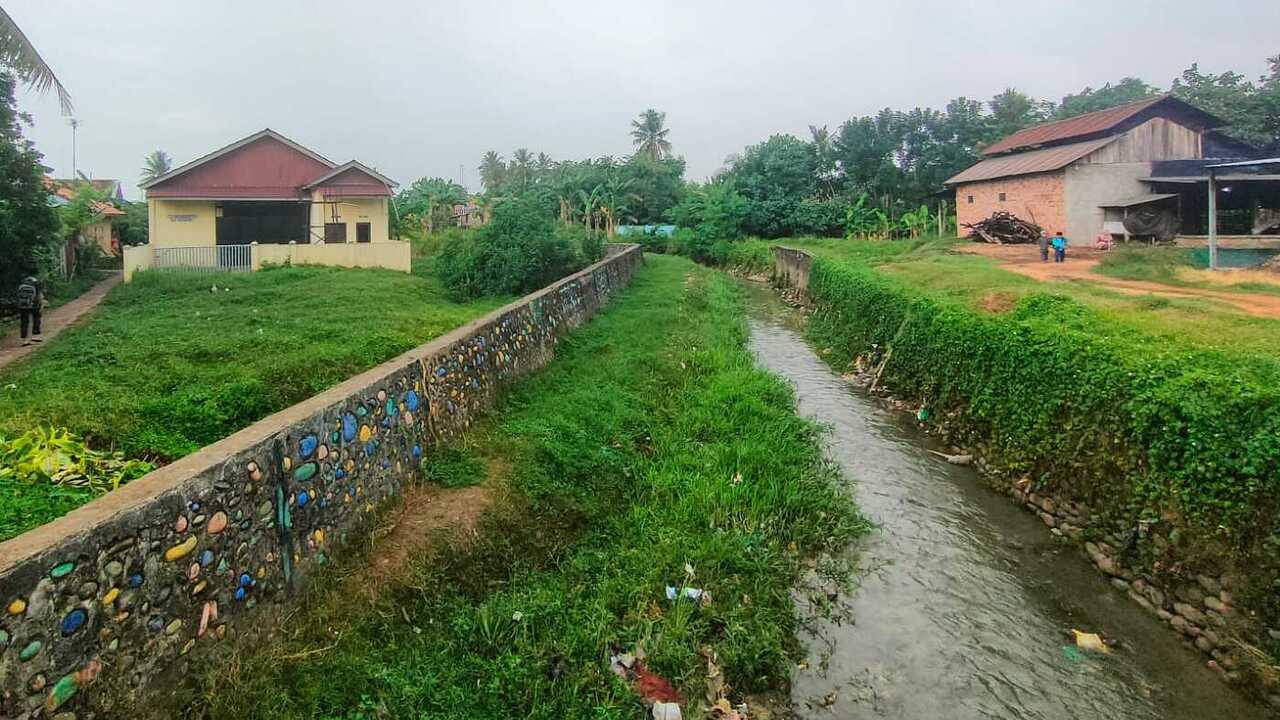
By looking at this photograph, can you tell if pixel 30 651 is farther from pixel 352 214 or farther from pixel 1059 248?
pixel 352 214

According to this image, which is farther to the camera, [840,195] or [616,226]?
[616,226]

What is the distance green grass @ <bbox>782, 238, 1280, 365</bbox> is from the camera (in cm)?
846

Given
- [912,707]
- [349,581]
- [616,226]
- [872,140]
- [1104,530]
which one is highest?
[872,140]

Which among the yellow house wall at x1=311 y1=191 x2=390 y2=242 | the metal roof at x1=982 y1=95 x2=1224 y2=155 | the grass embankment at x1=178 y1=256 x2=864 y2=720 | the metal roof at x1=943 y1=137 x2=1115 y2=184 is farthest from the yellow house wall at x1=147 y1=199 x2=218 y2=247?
the metal roof at x1=982 y1=95 x2=1224 y2=155

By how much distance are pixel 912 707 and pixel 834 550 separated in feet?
7.63

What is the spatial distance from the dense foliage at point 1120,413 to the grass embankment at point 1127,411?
0.01 metres

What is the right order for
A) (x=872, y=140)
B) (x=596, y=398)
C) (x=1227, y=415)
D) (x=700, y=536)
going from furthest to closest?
(x=872, y=140) → (x=596, y=398) → (x=700, y=536) → (x=1227, y=415)

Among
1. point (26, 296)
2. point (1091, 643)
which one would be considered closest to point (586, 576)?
point (1091, 643)

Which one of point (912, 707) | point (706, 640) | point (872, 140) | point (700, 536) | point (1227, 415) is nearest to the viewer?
point (912, 707)

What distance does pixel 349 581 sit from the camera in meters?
4.75

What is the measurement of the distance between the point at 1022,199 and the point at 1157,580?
23950 millimetres

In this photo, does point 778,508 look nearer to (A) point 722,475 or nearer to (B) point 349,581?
(A) point 722,475

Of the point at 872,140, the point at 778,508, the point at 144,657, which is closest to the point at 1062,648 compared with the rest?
the point at 778,508

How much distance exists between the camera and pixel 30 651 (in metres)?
2.86
